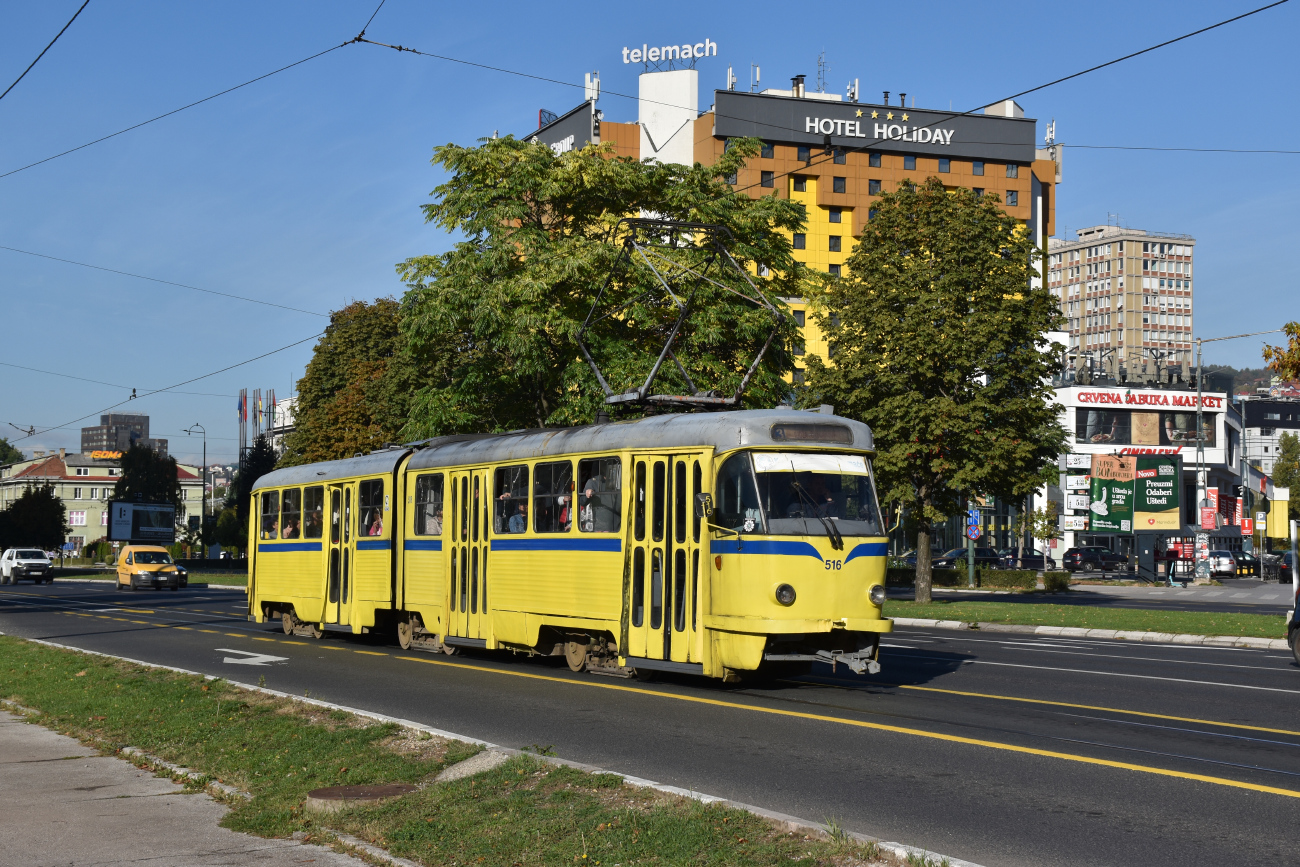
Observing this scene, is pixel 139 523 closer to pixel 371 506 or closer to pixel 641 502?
pixel 371 506

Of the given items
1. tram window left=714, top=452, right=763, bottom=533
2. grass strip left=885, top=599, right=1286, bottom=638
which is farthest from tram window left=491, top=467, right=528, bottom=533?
grass strip left=885, top=599, right=1286, bottom=638

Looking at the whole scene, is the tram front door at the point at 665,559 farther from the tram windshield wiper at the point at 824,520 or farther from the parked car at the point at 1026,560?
the parked car at the point at 1026,560

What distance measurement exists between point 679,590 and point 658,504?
105 centimetres

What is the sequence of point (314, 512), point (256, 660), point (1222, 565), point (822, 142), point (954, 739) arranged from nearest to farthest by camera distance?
1. point (954, 739)
2. point (256, 660)
3. point (314, 512)
4. point (1222, 565)
5. point (822, 142)

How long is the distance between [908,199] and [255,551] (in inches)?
742

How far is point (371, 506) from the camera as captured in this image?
2216cm

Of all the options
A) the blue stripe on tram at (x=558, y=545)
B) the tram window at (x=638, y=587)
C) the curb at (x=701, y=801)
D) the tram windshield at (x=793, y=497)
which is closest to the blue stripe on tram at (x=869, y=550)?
the tram windshield at (x=793, y=497)

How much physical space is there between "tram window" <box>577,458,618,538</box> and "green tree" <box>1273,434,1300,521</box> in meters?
117

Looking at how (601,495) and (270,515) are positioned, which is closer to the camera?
(601,495)

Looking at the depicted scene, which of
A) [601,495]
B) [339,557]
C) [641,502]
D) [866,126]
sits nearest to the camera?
[641,502]

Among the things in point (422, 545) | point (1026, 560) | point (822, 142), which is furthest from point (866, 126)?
point (422, 545)

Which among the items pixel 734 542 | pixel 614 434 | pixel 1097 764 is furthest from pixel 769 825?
pixel 614 434

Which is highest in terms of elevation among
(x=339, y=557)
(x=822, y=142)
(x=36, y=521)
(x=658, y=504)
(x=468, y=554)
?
(x=822, y=142)

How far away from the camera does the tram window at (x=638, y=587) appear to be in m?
15.1
